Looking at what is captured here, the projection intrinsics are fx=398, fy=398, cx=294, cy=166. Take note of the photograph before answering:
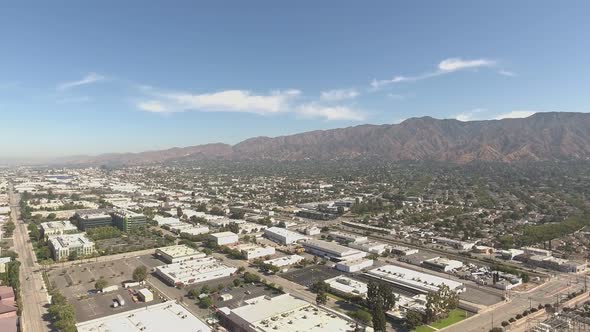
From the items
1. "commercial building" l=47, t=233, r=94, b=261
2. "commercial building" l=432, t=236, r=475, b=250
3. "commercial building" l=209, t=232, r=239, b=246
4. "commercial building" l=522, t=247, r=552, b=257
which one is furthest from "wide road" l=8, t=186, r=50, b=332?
"commercial building" l=522, t=247, r=552, b=257

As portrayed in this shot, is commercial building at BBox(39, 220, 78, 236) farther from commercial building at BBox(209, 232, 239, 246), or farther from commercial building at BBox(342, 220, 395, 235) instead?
commercial building at BBox(342, 220, 395, 235)

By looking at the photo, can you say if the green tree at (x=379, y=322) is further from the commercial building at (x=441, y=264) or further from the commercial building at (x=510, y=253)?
the commercial building at (x=510, y=253)

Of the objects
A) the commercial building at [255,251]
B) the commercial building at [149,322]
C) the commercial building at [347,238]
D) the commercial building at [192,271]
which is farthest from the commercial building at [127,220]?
the commercial building at [149,322]

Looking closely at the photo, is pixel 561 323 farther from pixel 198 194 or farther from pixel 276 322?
pixel 198 194

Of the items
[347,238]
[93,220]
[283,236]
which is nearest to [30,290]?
[93,220]

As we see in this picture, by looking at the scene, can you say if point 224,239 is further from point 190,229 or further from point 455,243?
point 455,243

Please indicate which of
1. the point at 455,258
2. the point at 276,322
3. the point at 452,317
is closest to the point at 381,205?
the point at 455,258
